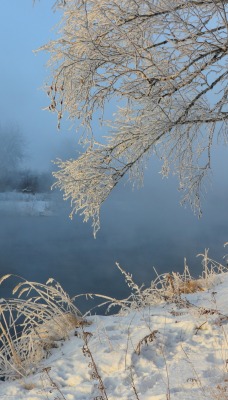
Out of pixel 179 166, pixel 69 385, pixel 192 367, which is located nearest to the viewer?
pixel 192 367

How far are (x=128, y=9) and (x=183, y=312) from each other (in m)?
3.94

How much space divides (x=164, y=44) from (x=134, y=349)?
452cm

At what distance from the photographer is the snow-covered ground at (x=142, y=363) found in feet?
9.30

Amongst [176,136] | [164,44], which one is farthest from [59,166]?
[164,44]

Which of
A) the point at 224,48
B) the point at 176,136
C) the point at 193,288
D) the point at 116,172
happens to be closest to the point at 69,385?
the point at 193,288

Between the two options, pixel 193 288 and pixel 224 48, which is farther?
pixel 193 288

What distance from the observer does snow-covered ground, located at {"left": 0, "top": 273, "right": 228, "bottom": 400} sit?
283 centimetres

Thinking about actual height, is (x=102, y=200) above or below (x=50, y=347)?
above

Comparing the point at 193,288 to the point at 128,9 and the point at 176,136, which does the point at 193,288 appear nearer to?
the point at 176,136

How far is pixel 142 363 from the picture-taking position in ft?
10.8

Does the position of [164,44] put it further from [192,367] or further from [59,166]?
[192,367]

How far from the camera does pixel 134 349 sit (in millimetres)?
3473

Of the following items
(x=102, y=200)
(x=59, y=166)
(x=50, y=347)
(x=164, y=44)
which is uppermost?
(x=164, y=44)

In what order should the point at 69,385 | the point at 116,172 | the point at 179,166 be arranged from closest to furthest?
the point at 69,385 < the point at 116,172 < the point at 179,166
